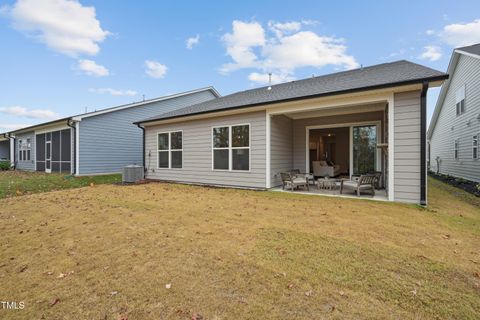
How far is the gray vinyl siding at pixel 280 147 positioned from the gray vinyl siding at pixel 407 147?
3.77m

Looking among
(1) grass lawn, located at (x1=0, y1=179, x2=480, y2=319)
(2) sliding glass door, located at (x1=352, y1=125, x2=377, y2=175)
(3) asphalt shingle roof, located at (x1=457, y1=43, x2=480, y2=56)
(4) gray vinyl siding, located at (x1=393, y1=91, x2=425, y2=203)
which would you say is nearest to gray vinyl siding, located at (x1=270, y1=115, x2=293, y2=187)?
(2) sliding glass door, located at (x1=352, y1=125, x2=377, y2=175)

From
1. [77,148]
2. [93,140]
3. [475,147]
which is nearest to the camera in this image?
[475,147]

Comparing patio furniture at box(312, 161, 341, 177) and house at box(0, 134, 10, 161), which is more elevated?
house at box(0, 134, 10, 161)

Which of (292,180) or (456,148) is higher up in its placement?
(456,148)

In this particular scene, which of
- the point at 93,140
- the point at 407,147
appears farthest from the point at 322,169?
the point at 93,140

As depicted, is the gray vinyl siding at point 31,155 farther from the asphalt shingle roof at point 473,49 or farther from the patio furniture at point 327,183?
the asphalt shingle roof at point 473,49

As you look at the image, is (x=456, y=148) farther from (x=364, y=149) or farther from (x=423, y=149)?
(x=423, y=149)

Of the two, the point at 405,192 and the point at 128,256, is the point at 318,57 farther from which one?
the point at 128,256

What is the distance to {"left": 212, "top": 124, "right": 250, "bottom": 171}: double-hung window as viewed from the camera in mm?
8680

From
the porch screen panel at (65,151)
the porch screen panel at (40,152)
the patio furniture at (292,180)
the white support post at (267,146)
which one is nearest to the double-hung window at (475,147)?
the patio furniture at (292,180)

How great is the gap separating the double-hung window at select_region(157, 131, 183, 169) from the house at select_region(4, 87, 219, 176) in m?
4.60

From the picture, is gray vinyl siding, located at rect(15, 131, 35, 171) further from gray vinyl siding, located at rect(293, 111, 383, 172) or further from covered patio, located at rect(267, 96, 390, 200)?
gray vinyl siding, located at rect(293, 111, 383, 172)

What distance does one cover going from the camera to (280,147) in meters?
9.12

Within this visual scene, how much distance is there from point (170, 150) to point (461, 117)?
48.6ft
